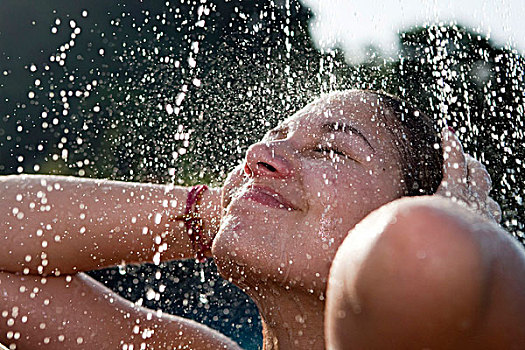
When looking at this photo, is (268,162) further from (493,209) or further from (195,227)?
(493,209)

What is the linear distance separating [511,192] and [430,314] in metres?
9.06

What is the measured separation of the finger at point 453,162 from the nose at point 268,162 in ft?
1.53

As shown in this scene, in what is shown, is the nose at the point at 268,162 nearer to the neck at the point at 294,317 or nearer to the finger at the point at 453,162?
the neck at the point at 294,317

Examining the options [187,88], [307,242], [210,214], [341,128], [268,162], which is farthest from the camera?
[187,88]

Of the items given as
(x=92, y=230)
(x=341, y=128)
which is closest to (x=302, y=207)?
(x=341, y=128)

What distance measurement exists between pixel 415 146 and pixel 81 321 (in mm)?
1435

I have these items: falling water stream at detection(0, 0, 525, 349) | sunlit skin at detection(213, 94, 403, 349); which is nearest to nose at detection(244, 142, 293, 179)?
sunlit skin at detection(213, 94, 403, 349)

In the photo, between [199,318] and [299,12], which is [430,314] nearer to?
[199,318]

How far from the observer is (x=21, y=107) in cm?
902

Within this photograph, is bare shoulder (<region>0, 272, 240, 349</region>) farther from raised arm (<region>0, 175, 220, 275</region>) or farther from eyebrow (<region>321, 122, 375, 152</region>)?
eyebrow (<region>321, 122, 375, 152</region>)

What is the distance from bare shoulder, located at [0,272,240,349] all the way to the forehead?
99 centimetres

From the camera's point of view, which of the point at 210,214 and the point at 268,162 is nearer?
the point at 268,162

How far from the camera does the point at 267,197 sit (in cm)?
170

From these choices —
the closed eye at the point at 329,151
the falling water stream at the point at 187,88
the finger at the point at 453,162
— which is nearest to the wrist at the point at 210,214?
the closed eye at the point at 329,151
